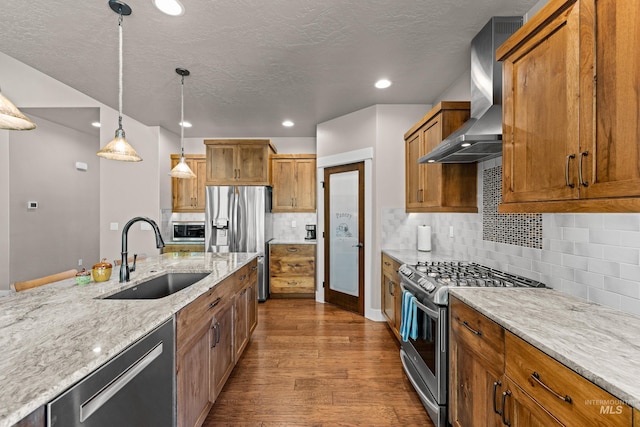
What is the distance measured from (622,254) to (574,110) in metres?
0.76

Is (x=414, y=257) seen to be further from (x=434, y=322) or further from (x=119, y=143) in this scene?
(x=119, y=143)

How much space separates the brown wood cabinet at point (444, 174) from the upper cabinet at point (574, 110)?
36.6 inches

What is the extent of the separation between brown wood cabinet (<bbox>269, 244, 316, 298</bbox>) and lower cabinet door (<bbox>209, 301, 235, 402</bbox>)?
2329 millimetres

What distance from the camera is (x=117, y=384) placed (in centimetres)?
98

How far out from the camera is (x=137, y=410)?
1.09m

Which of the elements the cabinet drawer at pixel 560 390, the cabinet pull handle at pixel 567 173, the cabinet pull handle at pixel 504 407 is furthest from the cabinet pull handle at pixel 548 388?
the cabinet pull handle at pixel 567 173

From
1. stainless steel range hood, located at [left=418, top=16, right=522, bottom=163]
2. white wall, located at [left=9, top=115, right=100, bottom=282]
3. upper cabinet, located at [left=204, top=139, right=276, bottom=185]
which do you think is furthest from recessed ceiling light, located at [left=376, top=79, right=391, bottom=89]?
white wall, located at [left=9, top=115, right=100, bottom=282]

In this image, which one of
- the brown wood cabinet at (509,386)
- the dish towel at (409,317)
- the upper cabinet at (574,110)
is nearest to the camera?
the brown wood cabinet at (509,386)

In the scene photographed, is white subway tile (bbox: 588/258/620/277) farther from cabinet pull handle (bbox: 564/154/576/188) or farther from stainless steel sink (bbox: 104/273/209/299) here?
stainless steel sink (bbox: 104/273/209/299)

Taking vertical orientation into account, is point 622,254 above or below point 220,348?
above

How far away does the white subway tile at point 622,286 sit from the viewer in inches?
50.9

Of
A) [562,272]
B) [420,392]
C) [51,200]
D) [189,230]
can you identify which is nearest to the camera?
[562,272]

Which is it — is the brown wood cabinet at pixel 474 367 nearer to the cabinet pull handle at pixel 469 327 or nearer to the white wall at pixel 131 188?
the cabinet pull handle at pixel 469 327

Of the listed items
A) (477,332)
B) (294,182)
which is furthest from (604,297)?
(294,182)
